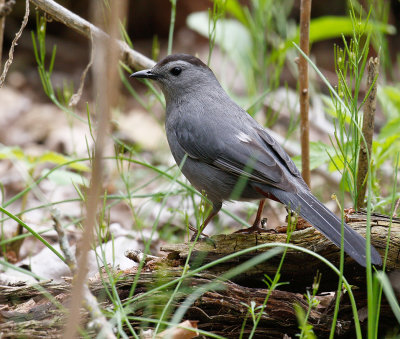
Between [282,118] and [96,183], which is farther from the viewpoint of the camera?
[282,118]

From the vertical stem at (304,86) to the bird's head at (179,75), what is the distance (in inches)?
30.5

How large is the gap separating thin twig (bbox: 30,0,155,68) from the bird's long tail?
1.46 m

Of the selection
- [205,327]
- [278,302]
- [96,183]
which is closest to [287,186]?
[278,302]

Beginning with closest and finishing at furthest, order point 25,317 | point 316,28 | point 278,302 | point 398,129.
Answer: point 25,317, point 278,302, point 398,129, point 316,28

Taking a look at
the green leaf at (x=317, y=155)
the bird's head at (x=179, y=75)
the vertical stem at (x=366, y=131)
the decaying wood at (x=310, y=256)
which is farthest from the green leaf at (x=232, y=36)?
the decaying wood at (x=310, y=256)

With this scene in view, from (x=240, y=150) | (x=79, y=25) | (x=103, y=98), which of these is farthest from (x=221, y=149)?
(x=103, y=98)

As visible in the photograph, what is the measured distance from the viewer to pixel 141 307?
9.29 feet

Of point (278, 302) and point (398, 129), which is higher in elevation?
point (398, 129)

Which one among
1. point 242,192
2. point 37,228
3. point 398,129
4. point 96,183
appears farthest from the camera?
point 37,228

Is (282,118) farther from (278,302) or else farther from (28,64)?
(278,302)

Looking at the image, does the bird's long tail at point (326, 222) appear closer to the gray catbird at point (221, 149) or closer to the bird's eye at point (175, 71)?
the gray catbird at point (221, 149)

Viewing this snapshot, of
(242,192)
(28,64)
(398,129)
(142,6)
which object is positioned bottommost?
(242,192)

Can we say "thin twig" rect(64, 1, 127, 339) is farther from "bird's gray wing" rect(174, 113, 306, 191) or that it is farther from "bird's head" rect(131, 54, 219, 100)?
"bird's head" rect(131, 54, 219, 100)

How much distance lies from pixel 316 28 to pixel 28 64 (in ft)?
16.6
